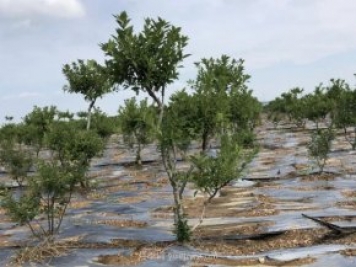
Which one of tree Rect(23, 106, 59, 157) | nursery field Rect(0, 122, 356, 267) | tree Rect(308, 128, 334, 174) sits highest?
tree Rect(23, 106, 59, 157)

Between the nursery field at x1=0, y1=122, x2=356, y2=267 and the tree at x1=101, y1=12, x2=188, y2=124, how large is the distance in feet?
11.5

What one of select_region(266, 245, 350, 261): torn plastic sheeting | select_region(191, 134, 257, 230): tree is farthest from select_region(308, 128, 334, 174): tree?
select_region(266, 245, 350, 261): torn plastic sheeting

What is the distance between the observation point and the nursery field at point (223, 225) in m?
12.2

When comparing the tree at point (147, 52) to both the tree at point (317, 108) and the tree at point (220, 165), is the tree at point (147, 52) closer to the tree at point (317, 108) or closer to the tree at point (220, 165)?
the tree at point (220, 165)

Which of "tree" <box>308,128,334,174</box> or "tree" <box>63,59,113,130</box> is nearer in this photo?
"tree" <box>308,128,334,174</box>

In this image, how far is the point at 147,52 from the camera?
12953mm

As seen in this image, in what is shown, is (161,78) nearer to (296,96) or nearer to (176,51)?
(176,51)

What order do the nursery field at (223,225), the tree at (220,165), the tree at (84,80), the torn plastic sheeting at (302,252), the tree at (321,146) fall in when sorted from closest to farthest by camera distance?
the torn plastic sheeting at (302,252)
the nursery field at (223,225)
the tree at (220,165)
the tree at (321,146)
the tree at (84,80)

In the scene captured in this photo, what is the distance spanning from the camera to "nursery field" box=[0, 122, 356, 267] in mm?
12242

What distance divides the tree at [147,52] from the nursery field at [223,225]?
3.50 meters

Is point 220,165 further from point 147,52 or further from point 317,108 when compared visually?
point 317,108

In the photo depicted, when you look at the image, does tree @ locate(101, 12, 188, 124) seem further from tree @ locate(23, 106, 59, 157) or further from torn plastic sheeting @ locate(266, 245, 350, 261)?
tree @ locate(23, 106, 59, 157)

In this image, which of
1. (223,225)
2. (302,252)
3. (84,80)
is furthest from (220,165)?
(84,80)

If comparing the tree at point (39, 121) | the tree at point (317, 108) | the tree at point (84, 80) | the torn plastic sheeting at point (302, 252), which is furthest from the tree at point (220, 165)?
the tree at point (317, 108)
